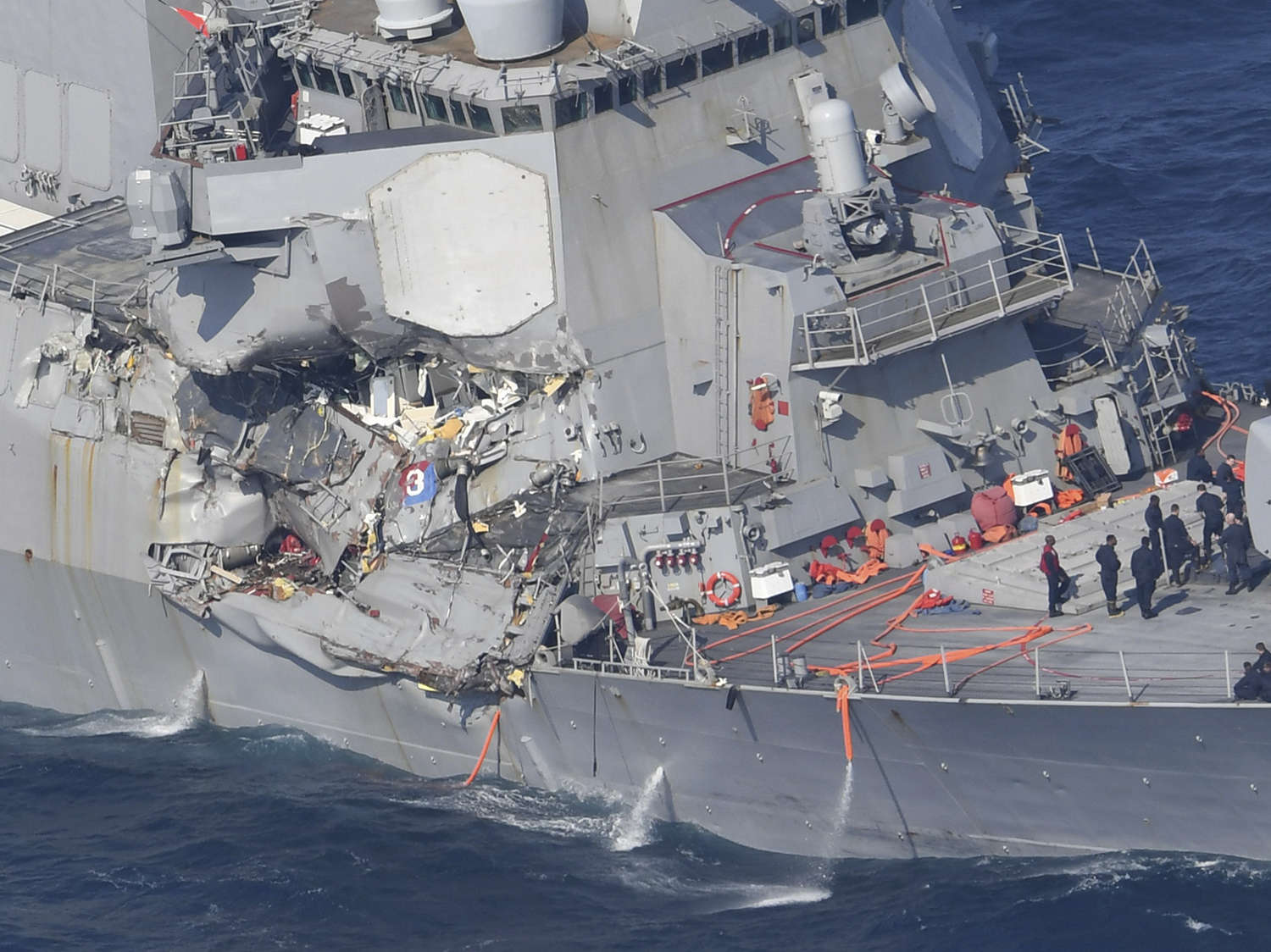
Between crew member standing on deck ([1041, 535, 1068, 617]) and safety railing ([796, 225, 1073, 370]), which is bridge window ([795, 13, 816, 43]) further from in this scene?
crew member standing on deck ([1041, 535, 1068, 617])

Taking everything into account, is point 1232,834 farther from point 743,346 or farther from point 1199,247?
point 1199,247

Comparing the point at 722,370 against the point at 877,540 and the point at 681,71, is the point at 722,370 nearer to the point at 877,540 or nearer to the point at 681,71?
the point at 877,540

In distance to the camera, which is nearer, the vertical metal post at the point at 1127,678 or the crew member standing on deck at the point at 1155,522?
the vertical metal post at the point at 1127,678

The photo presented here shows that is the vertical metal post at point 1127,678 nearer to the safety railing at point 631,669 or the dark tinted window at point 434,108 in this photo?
the safety railing at point 631,669

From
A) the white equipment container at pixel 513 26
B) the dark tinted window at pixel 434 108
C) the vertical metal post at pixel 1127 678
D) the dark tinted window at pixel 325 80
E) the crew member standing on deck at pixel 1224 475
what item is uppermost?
the dark tinted window at pixel 325 80

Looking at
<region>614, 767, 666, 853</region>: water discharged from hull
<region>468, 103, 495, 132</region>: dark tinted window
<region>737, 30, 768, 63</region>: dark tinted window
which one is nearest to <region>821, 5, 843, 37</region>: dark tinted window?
<region>737, 30, 768, 63</region>: dark tinted window

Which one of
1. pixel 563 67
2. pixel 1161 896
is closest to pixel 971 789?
pixel 1161 896

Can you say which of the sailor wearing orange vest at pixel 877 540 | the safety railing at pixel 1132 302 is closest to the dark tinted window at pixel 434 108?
the sailor wearing orange vest at pixel 877 540
